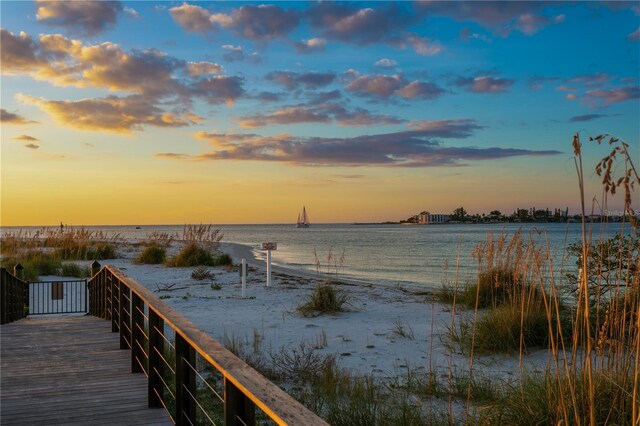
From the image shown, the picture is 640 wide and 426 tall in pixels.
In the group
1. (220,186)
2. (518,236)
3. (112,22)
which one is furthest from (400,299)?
(220,186)

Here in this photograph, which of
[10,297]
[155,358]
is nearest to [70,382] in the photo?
[155,358]

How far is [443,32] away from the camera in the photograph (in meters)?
13.2

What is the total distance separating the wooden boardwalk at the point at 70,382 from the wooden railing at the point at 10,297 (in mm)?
1063

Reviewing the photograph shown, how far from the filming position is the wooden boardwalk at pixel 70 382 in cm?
431

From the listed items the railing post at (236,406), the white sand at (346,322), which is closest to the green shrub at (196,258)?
the white sand at (346,322)

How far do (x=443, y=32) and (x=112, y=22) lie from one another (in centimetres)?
775

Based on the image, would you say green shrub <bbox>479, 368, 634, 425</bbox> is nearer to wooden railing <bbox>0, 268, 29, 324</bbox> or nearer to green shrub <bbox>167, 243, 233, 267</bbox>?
wooden railing <bbox>0, 268, 29, 324</bbox>

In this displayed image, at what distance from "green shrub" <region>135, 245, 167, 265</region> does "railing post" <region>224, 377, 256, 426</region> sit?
20459 mm

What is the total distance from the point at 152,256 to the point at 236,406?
825 inches

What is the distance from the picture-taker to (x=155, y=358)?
458 cm

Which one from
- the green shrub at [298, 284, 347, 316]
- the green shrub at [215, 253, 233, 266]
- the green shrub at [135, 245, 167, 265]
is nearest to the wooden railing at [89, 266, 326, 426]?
the green shrub at [298, 284, 347, 316]

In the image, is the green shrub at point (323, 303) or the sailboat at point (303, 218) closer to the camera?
the green shrub at point (323, 303)

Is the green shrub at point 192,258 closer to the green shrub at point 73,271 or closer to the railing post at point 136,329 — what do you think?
the green shrub at point 73,271

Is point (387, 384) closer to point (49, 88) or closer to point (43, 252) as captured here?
point (49, 88)
